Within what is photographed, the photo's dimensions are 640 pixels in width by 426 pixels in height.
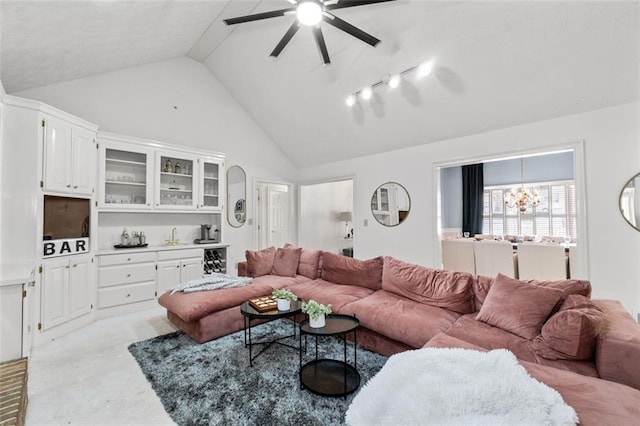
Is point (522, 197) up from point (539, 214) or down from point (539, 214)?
up

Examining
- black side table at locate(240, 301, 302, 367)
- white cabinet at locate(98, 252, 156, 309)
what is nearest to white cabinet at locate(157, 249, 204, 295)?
white cabinet at locate(98, 252, 156, 309)

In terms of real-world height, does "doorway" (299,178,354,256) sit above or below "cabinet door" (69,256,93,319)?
above

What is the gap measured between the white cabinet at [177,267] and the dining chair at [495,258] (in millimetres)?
4671

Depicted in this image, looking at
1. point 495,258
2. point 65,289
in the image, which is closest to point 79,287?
point 65,289

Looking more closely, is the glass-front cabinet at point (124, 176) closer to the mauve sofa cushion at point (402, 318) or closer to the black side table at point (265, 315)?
the black side table at point (265, 315)

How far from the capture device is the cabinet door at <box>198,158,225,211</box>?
4.68 meters

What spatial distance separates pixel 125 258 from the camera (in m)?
3.64

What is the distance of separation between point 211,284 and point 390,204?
3085 millimetres

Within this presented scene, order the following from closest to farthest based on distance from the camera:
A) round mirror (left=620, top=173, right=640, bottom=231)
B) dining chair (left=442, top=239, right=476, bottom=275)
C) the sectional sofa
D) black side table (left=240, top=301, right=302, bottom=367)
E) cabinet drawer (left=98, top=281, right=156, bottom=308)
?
1. the sectional sofa
2. black side table (left=240, top=301, right=302, bottom=367)
3. round mirror (left=620, top=173, right=640, bottom=231)
4. cabinet drawer (left=98, top=281, right=156, bottom=308)
5. dining chair (left=442, top=239, right=476, bottom=275)

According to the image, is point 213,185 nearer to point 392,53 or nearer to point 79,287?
point 79,287

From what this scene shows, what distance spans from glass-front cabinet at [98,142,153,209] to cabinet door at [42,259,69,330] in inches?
37.4

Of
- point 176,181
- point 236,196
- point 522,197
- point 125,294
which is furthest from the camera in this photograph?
point 522,197

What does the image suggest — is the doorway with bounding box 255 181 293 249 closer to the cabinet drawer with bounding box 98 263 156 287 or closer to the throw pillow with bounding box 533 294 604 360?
the cabinet drawer with bounding box 98 263 156 287

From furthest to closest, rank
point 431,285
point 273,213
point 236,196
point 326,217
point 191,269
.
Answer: point 326,217 → point 273,213 → point 236,196 → point 191,269 → point 431,285
